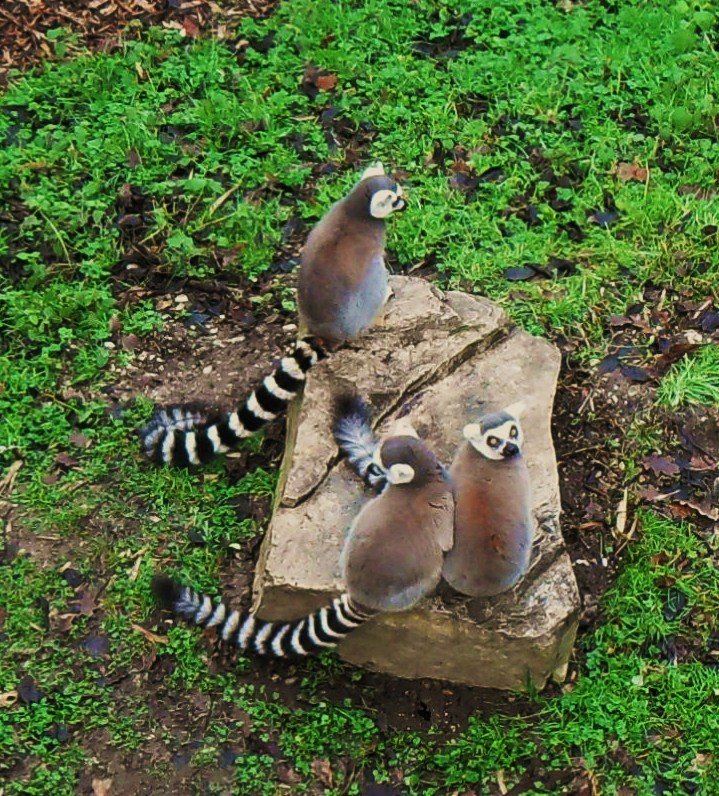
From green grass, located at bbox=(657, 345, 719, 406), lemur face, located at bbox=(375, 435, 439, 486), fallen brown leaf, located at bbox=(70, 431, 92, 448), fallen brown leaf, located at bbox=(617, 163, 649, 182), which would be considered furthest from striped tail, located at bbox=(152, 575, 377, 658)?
fallen brown leaf, located at bbox=(617, 163, 649, 182)

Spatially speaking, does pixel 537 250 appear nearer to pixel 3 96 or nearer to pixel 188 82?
pixel 188 82

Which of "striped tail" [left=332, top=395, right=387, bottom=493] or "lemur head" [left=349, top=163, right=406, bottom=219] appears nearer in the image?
"striped tail" [left=332, top=395, right=387, bottom=493]

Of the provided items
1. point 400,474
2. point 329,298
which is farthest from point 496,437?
point 329,298

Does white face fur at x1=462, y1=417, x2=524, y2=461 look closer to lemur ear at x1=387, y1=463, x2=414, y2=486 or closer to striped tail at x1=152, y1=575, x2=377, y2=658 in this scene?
lemur ear at x1=387, y1=463, x2=414, y2=486

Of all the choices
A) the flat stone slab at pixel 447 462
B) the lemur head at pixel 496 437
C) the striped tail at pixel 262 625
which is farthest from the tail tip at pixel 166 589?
the lemur head at pixel 496 437

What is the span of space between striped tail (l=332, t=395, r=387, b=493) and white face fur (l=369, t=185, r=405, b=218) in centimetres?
85

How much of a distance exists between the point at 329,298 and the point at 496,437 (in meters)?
1.19

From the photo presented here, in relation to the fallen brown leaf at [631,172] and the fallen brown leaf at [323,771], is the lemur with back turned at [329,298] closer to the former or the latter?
the fallen brown leaf at [323,771]

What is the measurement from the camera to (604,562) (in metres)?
4.96

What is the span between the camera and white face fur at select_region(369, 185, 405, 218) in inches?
194

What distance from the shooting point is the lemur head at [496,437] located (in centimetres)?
411

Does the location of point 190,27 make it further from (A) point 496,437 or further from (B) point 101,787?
(B) point 101,787

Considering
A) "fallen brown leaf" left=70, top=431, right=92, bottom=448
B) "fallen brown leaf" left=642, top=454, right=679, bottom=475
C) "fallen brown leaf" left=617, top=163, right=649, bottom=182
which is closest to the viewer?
"fallen brown leaf" left=642, top=454, right=679, bottom=475

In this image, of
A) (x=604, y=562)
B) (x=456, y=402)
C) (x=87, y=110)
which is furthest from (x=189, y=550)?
(x=87, y=110)
